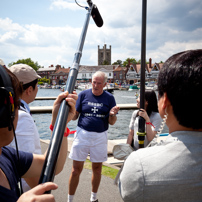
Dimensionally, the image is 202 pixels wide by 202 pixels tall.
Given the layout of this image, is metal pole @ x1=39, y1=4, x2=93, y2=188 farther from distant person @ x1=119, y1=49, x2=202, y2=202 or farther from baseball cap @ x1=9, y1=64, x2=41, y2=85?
baseball cap @ x1=9, y1=64, x2=41, y2=85

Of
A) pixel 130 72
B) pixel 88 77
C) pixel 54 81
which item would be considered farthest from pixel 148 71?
pixel 54 81

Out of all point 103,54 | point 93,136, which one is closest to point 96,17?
point 93,136

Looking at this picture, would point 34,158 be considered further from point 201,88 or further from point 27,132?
point 201,88

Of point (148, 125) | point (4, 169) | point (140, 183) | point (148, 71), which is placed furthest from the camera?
point (148, 71)

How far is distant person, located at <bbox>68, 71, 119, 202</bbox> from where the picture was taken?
12.0 feet

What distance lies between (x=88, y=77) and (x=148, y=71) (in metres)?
30.5

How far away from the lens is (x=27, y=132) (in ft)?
6.30

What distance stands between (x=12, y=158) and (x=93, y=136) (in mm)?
2400

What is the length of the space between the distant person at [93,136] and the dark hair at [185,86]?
2.52 metres

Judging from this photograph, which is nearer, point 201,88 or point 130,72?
point 201,88

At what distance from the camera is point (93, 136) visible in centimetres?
372

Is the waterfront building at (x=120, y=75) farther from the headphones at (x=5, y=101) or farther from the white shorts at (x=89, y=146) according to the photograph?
the headphones at (x=5, y=101)

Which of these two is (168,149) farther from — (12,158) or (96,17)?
(96,17)

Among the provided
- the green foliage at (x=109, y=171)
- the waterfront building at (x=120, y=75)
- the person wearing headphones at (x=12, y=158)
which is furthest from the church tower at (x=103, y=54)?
the person wearing headphones at (x=12, y=158)
